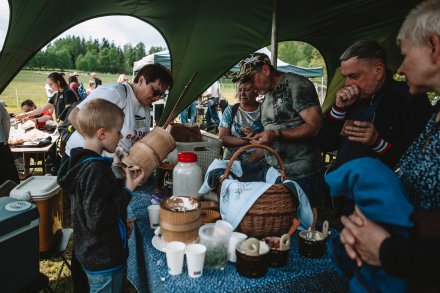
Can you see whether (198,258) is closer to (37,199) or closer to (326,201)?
(37,199)

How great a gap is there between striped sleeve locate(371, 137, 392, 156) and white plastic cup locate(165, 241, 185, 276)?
122cm

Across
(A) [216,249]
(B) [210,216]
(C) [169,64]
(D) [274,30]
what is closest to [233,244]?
(A) [216,249]

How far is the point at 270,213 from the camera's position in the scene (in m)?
1.49

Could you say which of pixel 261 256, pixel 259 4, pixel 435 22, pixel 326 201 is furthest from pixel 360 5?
pixel 261 256

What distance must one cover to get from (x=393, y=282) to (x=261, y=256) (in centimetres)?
50

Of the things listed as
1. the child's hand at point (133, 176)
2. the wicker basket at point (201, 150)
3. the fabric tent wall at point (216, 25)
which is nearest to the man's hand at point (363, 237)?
the child's hand at point (133, 176)

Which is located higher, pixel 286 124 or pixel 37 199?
pixel 286 124

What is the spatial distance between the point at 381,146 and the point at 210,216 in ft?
3.41

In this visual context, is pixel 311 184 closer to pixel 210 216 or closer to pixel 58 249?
pixel 210 216

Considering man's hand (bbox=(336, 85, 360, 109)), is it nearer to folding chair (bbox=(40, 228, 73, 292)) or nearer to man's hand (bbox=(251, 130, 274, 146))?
man's hand (bbox=(251, 130, 274, 146))

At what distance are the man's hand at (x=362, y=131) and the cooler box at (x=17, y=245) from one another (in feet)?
5.60

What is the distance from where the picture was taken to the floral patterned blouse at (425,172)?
0.98 meters

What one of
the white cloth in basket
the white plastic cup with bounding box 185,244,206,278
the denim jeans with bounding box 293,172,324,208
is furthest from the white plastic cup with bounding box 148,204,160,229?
the denim jeans with bounding box 293,172,324,208

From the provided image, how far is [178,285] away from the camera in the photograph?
4.12 feet
